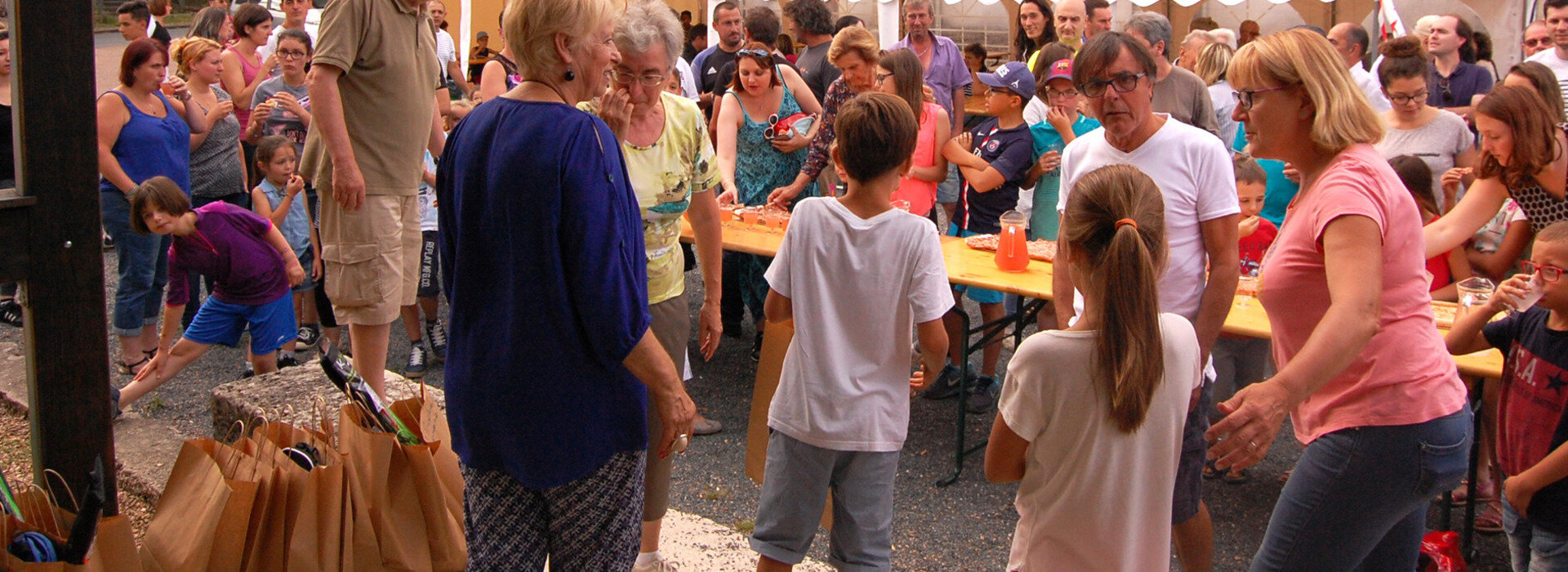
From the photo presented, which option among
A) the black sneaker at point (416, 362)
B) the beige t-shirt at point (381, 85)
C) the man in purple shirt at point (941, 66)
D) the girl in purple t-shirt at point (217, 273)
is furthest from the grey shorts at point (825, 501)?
the man in purple shirt at point (941, 66)

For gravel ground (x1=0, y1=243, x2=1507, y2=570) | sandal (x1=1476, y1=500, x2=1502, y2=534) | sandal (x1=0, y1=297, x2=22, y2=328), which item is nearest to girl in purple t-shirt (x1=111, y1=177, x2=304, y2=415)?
gravel ground (x1=0, y1=243, x2=1507, y2=570)

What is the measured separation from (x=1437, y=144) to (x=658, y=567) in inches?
165

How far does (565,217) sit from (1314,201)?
143cm

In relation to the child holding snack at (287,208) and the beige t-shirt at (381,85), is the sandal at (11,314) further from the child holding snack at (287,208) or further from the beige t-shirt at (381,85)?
the beige t-shirt at (381,85)

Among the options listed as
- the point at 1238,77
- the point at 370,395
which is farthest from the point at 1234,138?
the point at 370,395

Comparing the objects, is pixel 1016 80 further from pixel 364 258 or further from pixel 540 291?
pixel 540 291

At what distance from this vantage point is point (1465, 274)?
14.6 ft

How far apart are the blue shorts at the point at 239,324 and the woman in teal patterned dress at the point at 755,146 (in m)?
2.14

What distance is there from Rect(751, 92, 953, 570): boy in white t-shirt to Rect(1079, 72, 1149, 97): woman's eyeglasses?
50cm

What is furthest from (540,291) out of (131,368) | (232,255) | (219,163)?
(219,163)

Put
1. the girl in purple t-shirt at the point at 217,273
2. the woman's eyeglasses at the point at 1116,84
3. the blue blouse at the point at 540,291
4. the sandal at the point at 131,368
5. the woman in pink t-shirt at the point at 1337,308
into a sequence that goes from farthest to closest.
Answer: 1. the sandal at the point at 131,368
2. the girl in purple t-shirt at the point at 217,273
3. the woman's eyeglasses at the point at 1116,84
4. the woman in pink t-shirt at the point at 1337,308
5. the blue blouse at the point at 540,291

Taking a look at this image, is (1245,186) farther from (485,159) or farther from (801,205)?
(485,159)

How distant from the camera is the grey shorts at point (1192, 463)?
2.96m

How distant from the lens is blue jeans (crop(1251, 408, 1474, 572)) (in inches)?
88.5
